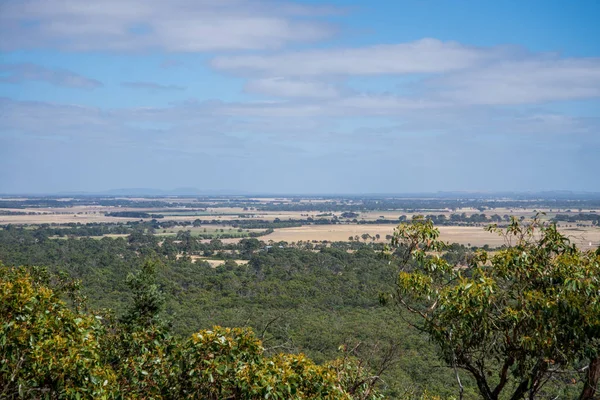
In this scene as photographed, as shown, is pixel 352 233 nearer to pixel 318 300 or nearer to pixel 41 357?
pixel 318 300

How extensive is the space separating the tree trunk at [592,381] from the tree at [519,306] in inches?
0.4

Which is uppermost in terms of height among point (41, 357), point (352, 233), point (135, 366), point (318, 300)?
point (41, 357)

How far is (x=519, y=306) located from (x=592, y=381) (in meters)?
1.14

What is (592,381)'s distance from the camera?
21.3 feet

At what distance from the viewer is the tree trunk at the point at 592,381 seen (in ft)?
20.8

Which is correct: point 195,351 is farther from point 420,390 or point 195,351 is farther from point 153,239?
point 153,239

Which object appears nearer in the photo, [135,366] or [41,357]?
[41,357]

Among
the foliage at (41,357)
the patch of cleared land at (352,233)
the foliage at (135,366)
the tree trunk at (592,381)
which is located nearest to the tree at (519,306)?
the tree trunk at (592,381)

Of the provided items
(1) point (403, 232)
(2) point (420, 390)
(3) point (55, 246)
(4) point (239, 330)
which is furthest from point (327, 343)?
(3) point (55, 246)

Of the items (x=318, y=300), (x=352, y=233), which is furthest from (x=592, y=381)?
(x=352, y=233)

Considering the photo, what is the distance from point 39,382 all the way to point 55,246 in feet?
243

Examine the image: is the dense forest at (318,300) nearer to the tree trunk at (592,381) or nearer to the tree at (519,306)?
the tree at (519,306)

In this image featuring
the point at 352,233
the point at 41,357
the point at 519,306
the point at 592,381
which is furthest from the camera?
the point at 352,233

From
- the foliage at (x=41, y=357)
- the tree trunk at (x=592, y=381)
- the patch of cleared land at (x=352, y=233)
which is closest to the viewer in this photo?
the foliage at (x=41, y=357)
